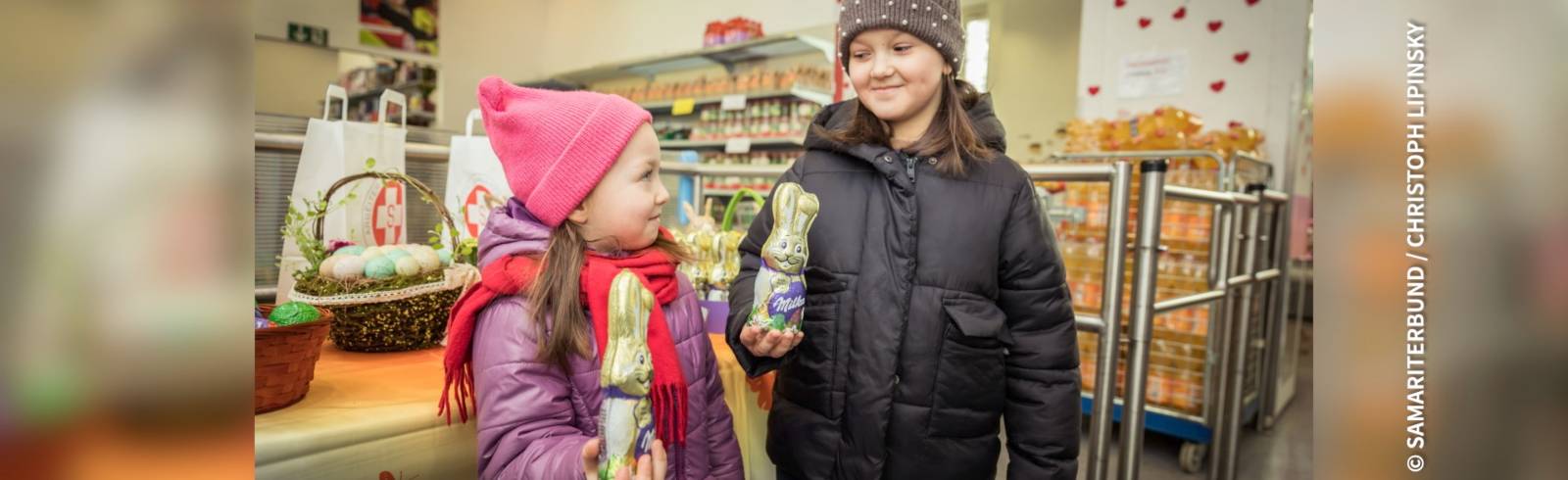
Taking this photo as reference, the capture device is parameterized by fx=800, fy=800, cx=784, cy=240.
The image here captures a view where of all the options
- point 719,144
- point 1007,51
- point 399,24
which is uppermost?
point 399,24

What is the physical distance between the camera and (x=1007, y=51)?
21.0 feet

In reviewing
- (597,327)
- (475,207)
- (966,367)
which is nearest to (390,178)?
(475,207)

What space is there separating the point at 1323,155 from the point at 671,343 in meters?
0.73

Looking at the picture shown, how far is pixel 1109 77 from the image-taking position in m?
4.35

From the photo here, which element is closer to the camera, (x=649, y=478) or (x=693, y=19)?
(x=649, y=478)

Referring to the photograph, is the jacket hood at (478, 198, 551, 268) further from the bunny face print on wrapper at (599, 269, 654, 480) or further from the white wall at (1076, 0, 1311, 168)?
the white wall at (1076, 0, 1311, 168)

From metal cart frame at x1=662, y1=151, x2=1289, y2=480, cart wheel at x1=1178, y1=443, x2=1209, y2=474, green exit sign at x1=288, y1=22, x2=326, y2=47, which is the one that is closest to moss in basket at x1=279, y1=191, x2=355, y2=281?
metal cart frame at x1=662, y1=151, x2=1289, y2=480

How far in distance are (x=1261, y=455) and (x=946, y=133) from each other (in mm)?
2799

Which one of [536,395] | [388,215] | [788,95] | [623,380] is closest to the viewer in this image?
[623,380]

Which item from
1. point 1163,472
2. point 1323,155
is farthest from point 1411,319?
point 1163,472

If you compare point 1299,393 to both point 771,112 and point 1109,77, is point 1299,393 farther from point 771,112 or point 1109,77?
point 771,112

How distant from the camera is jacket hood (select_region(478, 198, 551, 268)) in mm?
1040

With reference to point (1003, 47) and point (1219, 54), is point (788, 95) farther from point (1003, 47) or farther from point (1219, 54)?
point (1219, 54)

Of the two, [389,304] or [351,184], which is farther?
[351,184]
